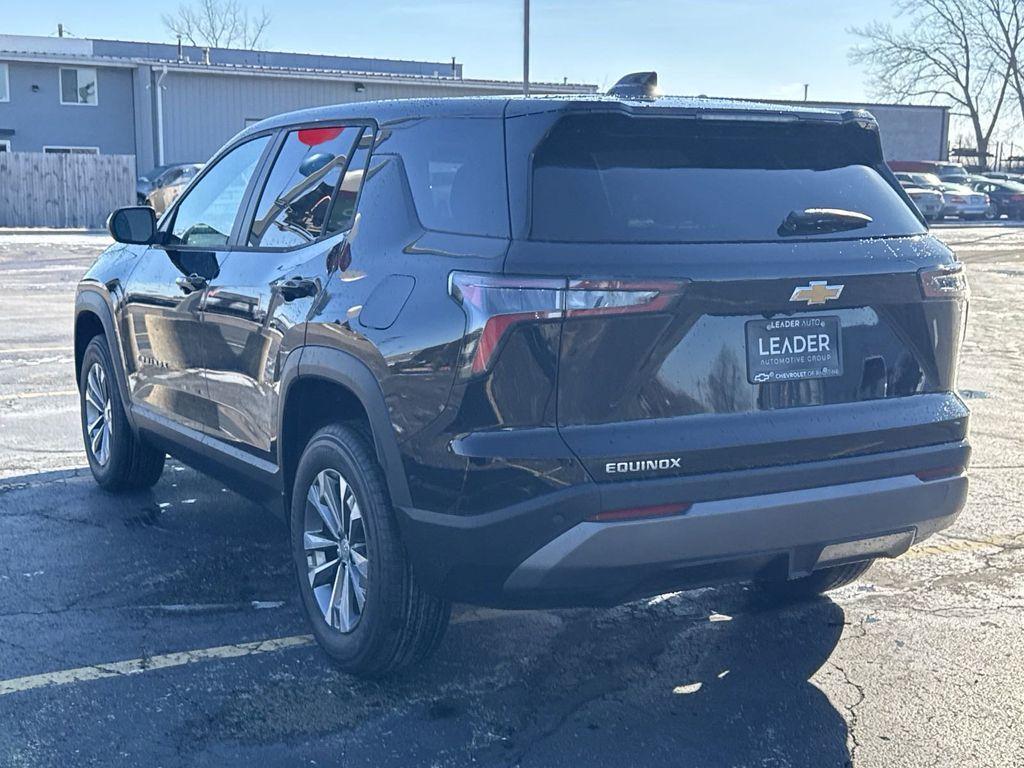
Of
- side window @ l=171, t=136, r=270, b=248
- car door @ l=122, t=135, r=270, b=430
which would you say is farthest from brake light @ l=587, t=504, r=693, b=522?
side window @ l=171, t=136, r=270, b=248

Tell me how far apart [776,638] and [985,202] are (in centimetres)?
4158

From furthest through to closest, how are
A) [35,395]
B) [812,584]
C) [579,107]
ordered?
[35,395]
[812,584]
[579,107]

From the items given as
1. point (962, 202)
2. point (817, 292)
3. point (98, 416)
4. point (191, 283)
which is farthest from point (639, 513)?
point (962, 202)

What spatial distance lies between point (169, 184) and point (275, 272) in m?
29.9

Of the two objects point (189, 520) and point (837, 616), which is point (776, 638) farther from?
point (189, 520)

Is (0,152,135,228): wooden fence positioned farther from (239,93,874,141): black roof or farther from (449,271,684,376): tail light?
(449,271,684,376): tail light

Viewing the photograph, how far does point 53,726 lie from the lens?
12.7 ft

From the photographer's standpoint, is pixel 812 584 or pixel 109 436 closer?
pixel 812 584

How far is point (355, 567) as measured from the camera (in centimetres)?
421

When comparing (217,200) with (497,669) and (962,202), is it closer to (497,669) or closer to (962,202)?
(497,669)

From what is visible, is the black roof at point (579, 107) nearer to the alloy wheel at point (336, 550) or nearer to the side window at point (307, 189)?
the side window at point (307, 189)

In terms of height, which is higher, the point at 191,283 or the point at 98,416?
the point at 191,283

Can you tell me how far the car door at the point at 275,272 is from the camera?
4391mm

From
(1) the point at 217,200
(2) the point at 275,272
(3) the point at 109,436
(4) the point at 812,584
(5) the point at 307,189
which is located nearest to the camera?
(2) the point at 275,272
